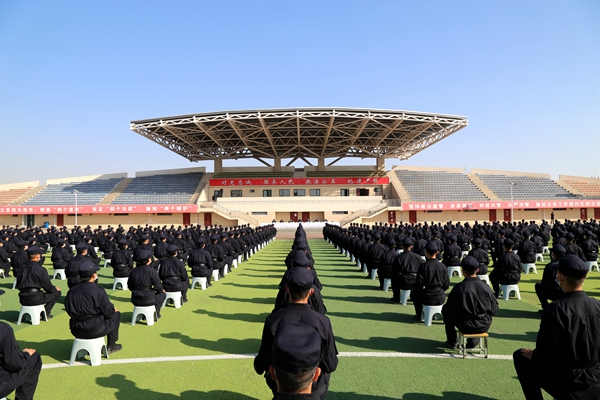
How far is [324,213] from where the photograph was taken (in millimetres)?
47344

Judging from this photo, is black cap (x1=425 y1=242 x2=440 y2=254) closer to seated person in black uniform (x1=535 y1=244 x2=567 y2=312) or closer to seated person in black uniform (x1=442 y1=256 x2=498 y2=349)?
seated person in black uniform (x1=442 y1=256 x2=498 y2=349)

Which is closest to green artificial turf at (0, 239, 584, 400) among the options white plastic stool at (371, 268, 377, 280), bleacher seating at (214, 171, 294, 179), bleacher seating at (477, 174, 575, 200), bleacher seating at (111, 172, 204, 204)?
white plastic stool at (371, 268, 377, 280)

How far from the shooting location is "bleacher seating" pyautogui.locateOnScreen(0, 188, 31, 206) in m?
47.6

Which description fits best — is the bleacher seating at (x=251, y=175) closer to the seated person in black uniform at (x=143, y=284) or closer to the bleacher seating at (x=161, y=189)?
the bleacher seating at (x=161, y=189)

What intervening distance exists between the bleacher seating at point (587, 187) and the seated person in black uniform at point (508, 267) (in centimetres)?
4961

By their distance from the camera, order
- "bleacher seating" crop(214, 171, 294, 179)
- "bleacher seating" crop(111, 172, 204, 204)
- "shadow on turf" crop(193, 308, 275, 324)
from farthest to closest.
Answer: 1. "bleacher seating" crop(214, 171, 294, 179)
2. "bleacher seating" crop(111, 172, 204, 204)
3. "shadow on turf" crop(193, 308, 275, 324)

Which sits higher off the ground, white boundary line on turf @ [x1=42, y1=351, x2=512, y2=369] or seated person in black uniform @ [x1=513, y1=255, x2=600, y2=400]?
seated person in black uniform @ [x1=513, y1=255, x2=600, y2=400]

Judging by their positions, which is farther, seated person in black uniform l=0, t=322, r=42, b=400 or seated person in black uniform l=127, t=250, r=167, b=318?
seated person in black uniform l=127, t=250, r=167, b=318

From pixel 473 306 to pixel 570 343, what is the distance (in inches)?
80.9

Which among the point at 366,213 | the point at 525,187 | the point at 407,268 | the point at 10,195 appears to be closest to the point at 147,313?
the point at 407,268

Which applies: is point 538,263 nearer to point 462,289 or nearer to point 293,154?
point 462,289

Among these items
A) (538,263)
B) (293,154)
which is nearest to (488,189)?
(293,154)

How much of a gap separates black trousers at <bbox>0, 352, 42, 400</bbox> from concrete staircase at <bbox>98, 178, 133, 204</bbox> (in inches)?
1876

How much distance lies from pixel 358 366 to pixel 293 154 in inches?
1918
